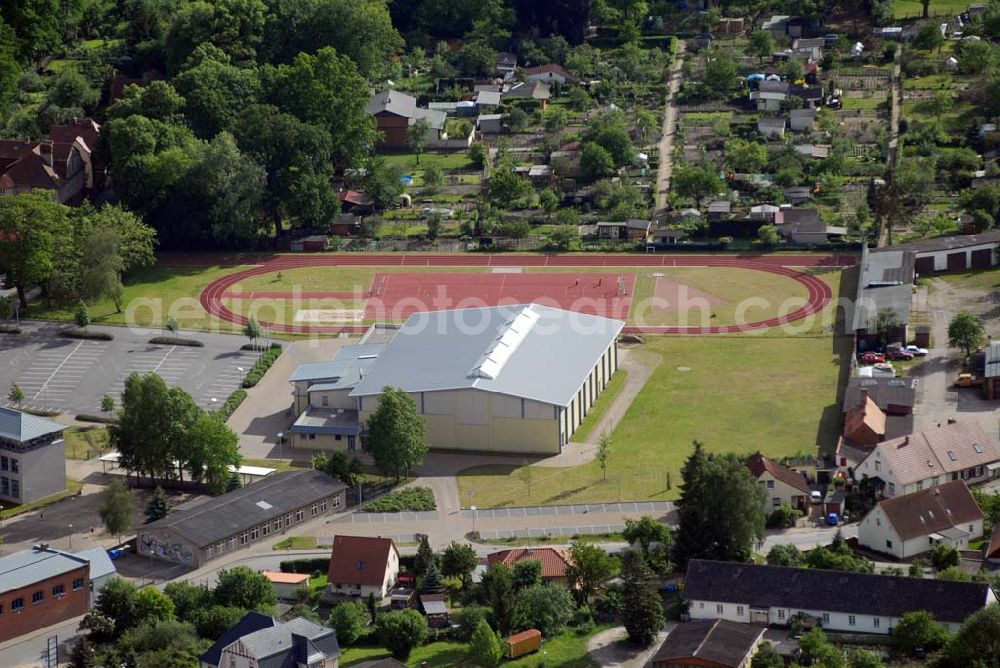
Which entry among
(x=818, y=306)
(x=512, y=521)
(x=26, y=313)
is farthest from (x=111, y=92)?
(x=512, y=521)

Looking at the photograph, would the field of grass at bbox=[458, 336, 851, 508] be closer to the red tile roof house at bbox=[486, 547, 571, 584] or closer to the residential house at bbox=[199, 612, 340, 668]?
the red tile roof house at bbox=[486, 547, 571, 584]

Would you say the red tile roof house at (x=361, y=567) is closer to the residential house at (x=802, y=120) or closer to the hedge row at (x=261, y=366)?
the hedge row at (x=261, y=366)

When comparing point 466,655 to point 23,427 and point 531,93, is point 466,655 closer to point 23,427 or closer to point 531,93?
point 23,427

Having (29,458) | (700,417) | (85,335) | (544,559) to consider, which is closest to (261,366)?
(85,335)

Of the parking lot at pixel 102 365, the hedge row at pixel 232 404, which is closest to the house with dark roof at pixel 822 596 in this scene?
the hedge row at pixel 232 404

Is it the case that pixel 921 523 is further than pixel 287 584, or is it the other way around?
pixel 921 523

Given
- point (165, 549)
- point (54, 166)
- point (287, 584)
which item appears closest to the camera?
point (287, 584)
